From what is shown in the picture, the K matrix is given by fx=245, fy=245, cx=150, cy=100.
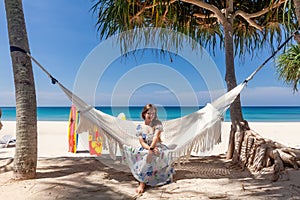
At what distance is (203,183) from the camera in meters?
1.66

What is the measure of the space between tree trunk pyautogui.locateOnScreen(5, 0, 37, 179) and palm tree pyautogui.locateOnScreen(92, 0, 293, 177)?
2.90 feet

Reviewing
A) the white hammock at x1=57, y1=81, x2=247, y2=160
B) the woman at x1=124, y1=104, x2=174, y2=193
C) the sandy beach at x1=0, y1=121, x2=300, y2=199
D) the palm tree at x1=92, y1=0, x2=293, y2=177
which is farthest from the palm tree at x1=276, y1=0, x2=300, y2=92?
the woman at x1=124, y1=104, x2=174, y2=193

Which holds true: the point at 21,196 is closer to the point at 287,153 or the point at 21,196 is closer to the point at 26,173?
the point at 26,173

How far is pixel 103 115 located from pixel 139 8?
4.22 feet

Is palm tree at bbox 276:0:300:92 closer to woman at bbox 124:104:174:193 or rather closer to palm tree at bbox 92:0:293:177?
palm tree at bbox 92:0:293:177

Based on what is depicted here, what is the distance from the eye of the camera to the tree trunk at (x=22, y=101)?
5.67 ft

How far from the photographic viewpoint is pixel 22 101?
1.73 m

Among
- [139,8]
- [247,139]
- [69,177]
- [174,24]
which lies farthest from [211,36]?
[69,177]

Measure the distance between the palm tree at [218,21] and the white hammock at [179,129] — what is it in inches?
20.5

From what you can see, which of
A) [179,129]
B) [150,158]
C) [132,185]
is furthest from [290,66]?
[132,185]

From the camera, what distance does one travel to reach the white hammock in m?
1.85

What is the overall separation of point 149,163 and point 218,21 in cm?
208

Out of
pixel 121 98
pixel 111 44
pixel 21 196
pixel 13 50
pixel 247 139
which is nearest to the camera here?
pixel 21 196

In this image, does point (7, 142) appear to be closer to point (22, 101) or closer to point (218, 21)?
point (22, 101)
